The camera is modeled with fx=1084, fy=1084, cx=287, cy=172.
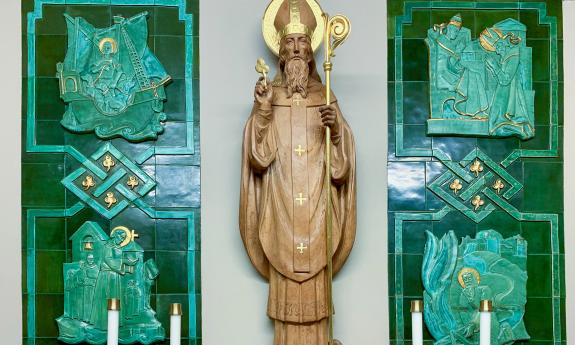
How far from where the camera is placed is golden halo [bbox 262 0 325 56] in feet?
16.8

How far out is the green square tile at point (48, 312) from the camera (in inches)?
200

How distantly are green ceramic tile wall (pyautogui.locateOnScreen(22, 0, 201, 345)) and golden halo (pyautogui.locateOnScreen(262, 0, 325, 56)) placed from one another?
0.38m

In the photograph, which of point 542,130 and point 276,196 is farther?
point 542,130

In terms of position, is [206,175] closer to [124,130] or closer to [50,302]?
[124,130]

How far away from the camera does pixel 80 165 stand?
17.0 ft

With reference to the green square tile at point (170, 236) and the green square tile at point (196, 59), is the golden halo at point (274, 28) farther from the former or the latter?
the green square tile at point (170, 236)

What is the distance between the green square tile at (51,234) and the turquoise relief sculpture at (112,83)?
45 centimetres

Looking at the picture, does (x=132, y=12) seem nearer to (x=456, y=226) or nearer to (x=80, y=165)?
(x=80, y=165)

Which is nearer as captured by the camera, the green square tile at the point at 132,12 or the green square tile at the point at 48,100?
the green square tile at the point at 48,100

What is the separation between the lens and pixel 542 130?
530cm

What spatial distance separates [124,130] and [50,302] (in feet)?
2.89

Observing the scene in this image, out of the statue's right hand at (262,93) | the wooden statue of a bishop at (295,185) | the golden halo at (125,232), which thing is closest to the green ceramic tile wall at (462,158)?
the wooden statue of a bishop at (295,185)

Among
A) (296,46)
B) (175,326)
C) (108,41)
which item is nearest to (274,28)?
(296,46)

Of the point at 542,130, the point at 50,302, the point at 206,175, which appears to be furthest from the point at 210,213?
the point at 542,130
